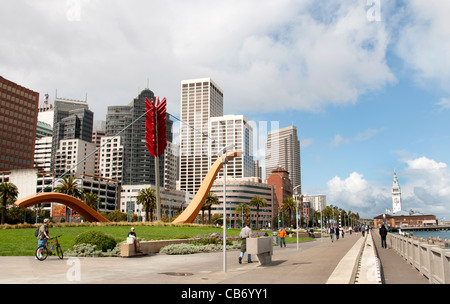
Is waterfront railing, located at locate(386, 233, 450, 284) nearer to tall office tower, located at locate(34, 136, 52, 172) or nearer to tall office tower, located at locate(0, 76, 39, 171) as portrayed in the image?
tall office tower, located at locate(0, 76, 39, 171)

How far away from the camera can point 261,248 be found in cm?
1547

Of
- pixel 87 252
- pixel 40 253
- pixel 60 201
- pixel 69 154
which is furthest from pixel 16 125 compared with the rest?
pixel 40 253

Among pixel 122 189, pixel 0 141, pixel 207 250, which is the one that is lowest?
pixel 207 250

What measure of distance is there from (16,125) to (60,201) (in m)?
94.5

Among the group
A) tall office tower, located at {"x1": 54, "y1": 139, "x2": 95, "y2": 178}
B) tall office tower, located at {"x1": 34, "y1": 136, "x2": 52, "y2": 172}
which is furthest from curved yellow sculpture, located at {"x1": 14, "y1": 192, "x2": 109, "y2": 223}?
tall office tower, located at {"x1": 34, "y1": 136, "x2": 52, "y2": 172}

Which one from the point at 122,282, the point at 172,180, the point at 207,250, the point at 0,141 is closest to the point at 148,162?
the point at 172,180

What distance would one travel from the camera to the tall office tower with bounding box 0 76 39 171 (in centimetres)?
11681

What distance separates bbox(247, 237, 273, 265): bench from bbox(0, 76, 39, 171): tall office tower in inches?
4776

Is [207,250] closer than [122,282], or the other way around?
[122,282]

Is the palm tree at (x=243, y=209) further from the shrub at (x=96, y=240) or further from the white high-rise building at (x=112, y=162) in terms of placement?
the shrub at (x=96, y=240)

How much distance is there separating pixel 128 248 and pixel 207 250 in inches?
270

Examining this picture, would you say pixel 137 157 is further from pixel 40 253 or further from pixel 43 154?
pixel 40 253
